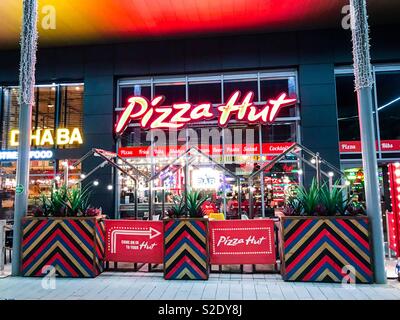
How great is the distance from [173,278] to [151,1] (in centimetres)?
772

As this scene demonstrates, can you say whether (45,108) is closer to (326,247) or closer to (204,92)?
(204,92)

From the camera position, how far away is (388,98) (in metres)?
11.7

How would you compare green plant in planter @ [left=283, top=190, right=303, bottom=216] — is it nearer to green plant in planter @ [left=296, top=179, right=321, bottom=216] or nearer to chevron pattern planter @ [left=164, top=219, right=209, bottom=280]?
green plant in planter @ [left=296, top=179, right=321, bottom=216]

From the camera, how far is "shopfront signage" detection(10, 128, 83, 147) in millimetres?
12234

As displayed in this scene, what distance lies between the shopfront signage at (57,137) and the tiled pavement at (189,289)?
7.16 metres

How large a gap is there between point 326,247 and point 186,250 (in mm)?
2320

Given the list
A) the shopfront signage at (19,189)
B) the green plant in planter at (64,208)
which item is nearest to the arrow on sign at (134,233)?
the green plant in planter at (64,208)

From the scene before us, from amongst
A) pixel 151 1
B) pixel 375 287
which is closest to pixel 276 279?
pixel 375 287

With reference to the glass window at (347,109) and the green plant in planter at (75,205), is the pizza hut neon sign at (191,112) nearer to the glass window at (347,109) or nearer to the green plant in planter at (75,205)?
the glass window at (347,109)

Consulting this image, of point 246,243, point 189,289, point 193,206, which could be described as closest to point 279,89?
point 193,206

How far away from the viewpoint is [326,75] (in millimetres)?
11359

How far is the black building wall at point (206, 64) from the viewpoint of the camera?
11250mm

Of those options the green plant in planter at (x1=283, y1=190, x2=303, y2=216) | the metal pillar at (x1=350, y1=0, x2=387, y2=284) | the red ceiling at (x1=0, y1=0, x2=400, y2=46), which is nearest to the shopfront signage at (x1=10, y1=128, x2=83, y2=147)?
the red ceiling at (x1=0, y1=0, x2=400, y2=46)

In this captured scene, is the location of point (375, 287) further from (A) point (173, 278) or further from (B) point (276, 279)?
(A) point (173, 278)
